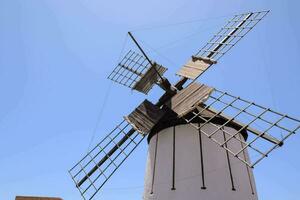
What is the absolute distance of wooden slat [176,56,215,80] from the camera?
1255cm

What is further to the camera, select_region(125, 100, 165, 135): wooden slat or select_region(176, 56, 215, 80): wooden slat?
select_region(176, 56, 215, 80): wooden slat

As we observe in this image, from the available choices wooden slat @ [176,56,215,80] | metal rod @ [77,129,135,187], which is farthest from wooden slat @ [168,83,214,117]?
metal rod @ [77,129,135,187]

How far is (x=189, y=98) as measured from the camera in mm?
11711

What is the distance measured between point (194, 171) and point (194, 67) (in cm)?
523

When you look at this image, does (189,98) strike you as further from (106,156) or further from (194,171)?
(106,156)

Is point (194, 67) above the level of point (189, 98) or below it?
above

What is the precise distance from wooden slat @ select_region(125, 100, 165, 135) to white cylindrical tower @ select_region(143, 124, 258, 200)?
2.87 ft

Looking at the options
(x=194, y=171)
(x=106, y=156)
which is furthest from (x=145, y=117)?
(x=194, y=171)

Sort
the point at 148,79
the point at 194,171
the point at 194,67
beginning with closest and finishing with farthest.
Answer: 1. the point at 194,171
2. the point at 194,67
3. the point at 148,79

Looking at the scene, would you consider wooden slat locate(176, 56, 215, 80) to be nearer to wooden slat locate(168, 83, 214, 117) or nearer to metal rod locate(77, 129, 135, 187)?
wooden slat locate(168, 83, 214, 117)

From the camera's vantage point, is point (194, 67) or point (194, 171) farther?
point (194, 67)

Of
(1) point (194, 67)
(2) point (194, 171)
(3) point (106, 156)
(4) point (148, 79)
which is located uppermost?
(4) point (148, 79)

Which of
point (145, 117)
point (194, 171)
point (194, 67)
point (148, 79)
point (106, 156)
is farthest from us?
point (148, 79)

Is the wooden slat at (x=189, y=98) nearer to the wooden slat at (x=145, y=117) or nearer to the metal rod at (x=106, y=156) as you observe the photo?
the wooden slat at (x=145, y=117)
